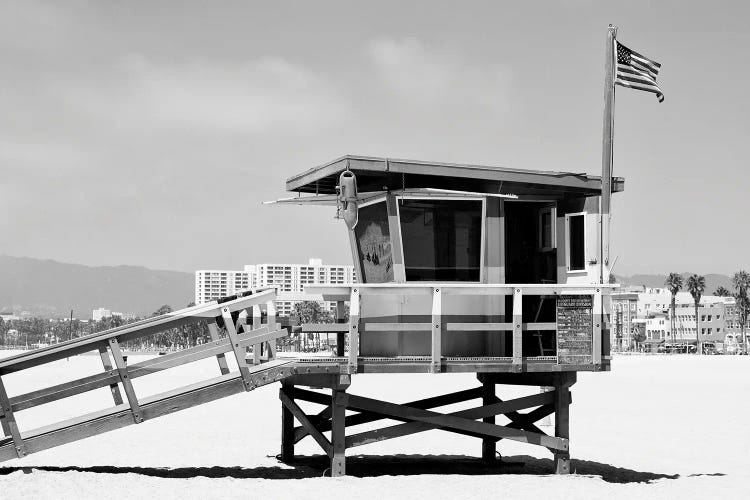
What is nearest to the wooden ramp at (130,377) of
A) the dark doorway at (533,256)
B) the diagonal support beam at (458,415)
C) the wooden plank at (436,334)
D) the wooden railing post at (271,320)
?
the wooden railing post at (271,320)

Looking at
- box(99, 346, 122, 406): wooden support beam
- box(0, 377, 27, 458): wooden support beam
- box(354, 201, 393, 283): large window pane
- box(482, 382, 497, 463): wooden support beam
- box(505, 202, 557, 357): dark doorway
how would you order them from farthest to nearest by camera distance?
box(482, 382, 497, 463): wooden support beam
box(505, 202, 557, 357): dark doorway
box(354, 201, 393, 283): large window pane
box(99, 346, 122, 406): wooden support beam
box(0, 377, 27, 458): wooden support beam

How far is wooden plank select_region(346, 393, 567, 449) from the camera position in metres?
12.1

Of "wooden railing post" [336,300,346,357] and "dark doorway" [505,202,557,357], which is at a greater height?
"dark doorway" [505,202,557,357]

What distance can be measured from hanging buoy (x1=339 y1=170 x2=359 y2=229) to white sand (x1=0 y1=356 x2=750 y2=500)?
3287mm

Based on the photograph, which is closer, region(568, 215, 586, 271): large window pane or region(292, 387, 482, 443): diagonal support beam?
region(568, 215, 586, 271): large window pane

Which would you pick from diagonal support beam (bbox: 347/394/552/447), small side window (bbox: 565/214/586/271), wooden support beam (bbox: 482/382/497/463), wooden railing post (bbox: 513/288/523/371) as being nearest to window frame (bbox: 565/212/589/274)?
small side window (bbox: 565/214/586/271)

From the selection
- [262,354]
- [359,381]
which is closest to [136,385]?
[359,381]

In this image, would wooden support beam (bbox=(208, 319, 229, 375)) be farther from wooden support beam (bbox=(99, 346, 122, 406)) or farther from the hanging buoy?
the hanging buoy

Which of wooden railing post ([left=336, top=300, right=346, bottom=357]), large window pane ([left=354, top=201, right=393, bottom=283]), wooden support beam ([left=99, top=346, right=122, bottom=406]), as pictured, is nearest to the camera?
wooden support beam ([left=99, top=346, right=122, bottom=406])

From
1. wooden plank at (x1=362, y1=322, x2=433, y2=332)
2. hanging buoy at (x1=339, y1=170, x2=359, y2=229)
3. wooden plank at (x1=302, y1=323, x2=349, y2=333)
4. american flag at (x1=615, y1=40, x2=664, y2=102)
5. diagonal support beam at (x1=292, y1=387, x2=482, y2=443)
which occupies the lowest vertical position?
diagonal support beam at (x1=292, y1=387, x2=482, y2=443)

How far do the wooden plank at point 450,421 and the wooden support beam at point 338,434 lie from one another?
246mm

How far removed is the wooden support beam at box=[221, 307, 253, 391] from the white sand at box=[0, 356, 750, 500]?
127cm

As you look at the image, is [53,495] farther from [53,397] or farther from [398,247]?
[398,247]

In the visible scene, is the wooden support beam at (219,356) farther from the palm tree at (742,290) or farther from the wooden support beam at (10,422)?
the palm tree at (742,290)
